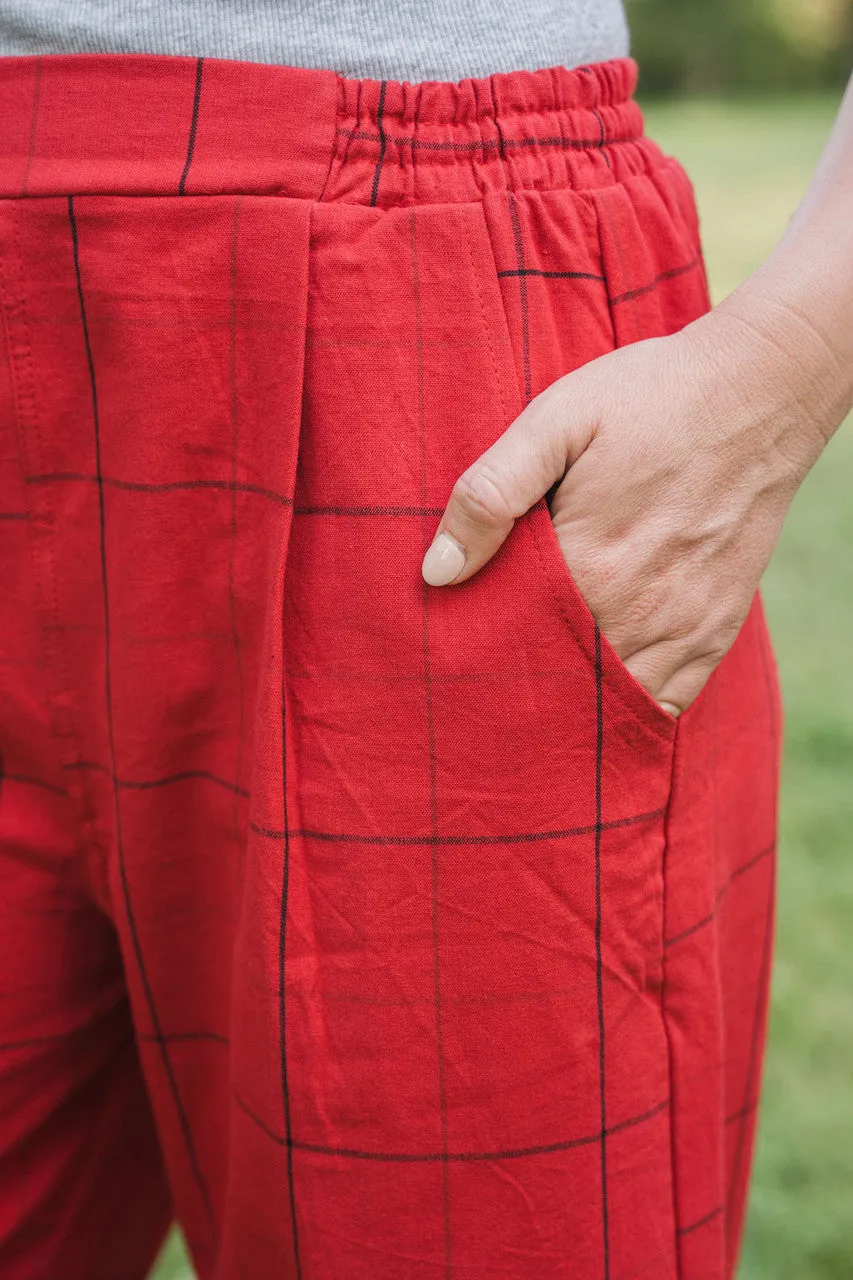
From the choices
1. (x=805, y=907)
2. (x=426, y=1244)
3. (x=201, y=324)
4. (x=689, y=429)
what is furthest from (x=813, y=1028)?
(x=201, y=324)

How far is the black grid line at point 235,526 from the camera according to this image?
83 centimetres

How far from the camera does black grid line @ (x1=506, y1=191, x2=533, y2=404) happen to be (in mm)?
840

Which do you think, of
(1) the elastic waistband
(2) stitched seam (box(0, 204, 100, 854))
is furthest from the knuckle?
(2) stitched seam (box(0, 204, 100, 854))

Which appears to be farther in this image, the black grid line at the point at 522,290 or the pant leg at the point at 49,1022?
the pant leg at the point at 49,1022

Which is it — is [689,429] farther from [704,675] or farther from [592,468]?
[704,675]

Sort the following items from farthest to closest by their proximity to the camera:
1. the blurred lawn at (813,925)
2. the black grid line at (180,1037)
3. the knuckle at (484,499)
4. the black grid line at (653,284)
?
the blurred lawn at (813,925)
the black grid line at (180,1037)
the black grid line at (653,284)
the knuckle at (484,499)

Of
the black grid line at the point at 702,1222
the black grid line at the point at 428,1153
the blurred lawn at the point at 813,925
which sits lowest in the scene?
the blurred lawn at the point at 813,925

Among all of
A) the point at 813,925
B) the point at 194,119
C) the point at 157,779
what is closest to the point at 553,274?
the point at 194,119

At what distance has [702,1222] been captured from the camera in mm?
983

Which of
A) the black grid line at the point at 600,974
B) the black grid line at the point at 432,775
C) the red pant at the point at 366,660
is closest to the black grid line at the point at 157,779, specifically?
the red pant at the point at 366,660

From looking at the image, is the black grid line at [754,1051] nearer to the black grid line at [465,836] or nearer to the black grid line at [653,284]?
the black grid line at [465,836]

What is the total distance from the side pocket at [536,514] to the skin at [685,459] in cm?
2

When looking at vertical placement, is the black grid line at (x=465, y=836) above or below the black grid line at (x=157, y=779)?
above

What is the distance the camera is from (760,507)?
2.92ft
